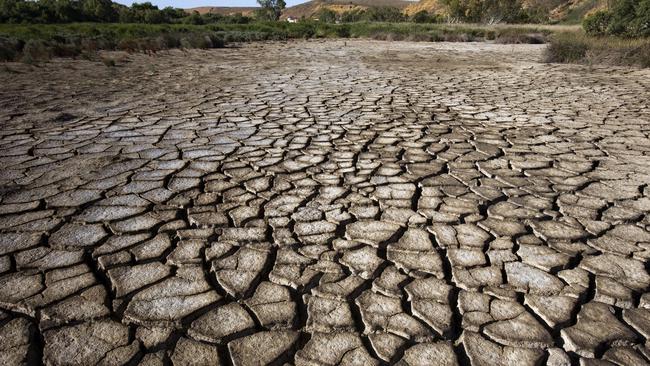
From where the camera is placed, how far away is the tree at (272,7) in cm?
6331

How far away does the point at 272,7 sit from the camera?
6625cm

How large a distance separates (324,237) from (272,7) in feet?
228

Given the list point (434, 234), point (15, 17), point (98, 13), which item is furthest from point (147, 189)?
point (98, 13)

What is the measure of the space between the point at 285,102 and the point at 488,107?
7.85 feet

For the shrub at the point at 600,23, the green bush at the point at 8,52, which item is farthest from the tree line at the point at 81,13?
the shrub at the point at 600,23

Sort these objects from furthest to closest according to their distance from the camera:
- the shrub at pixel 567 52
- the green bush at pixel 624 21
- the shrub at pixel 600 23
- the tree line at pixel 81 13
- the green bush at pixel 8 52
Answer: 1. the tree line at pixel 81 13
2. the shrub at pixel 600 23
3. the green bush at pixel 624 21
4. the shrub at pixel 567 52
5. the green bush at pixel 8 52

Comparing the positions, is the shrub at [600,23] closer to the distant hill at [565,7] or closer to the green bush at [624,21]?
the green bush at [624,21]

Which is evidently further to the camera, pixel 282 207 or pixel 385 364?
pixel 282 207

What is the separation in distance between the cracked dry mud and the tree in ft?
207

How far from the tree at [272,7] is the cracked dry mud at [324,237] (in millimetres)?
62978

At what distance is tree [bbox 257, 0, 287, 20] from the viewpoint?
6331 cm

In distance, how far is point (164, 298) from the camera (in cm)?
176

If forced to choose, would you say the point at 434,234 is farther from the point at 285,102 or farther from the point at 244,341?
the point at 285,102

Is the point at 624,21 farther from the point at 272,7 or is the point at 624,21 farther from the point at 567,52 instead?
the point at 272,7
